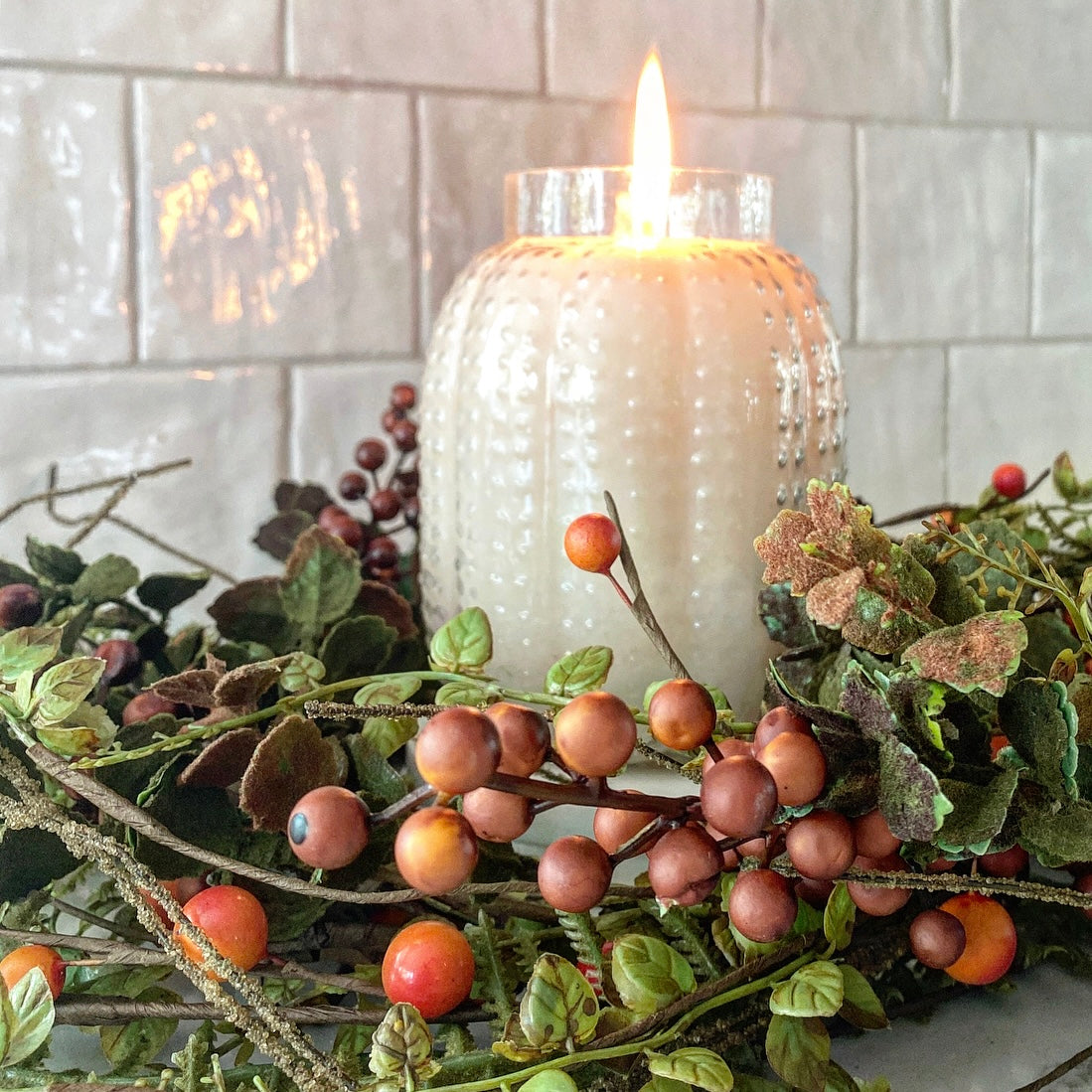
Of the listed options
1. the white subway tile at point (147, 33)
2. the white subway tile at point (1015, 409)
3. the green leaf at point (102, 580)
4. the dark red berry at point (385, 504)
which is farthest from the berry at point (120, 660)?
the white subway tile at point (1015, 409)

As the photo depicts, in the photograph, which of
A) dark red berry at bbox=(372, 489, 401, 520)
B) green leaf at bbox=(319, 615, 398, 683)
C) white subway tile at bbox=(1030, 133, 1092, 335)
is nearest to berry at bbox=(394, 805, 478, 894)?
green leaf at bbox=(319, 615, 398, 683)

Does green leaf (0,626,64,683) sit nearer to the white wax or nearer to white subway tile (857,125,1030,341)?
the white wax

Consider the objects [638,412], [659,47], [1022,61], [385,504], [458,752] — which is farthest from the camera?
[1022,61]

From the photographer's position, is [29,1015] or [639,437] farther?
[639,437]

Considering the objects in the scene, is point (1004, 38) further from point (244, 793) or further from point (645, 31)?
point (244, 793)

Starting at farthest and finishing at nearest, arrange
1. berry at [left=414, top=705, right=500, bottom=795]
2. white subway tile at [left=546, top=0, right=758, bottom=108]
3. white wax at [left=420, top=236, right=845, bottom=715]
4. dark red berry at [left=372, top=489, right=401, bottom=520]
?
white subway tile at [left=546, top=0, right=758, bottom=108]
dark red berry at [left=372, top=489, right=401, bottom=520]
white wax at [left=420, top=236, right=845, bottom=715]
berry at [left=414, top=705, right=500, bottom=795]

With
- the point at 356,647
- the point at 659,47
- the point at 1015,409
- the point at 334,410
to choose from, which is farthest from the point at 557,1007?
the point at 1015,409

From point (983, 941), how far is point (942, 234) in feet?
1.55

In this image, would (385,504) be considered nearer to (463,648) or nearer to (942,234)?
(463,648)

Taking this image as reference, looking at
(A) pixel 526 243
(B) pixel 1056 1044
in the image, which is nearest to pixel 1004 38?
(A) pixel 526 243

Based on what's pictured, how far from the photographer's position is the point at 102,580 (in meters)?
0.32

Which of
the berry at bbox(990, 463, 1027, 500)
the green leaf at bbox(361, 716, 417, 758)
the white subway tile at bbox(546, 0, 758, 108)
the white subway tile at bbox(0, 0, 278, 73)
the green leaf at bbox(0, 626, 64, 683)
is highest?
the white subway tile at bbox(546, 0, 758, 108)

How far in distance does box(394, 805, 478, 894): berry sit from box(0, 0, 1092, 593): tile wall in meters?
0.32

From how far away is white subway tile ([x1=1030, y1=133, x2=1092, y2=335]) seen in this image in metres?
0.65
